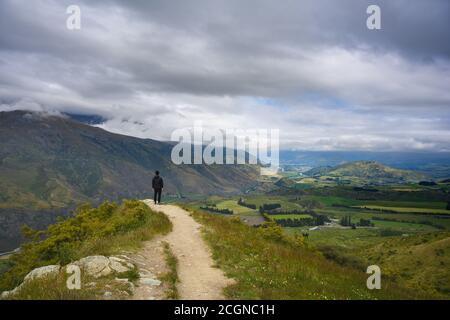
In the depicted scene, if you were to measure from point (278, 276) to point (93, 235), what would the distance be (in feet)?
55.7

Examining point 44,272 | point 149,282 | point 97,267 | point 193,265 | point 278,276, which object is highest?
point 97,267

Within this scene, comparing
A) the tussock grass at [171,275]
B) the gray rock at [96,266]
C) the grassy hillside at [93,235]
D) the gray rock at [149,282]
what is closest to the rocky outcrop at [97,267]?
the gray rock at [96,266]

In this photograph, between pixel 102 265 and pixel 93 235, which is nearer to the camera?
pixel 102 265

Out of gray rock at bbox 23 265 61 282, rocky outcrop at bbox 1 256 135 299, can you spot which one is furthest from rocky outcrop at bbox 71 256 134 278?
gray rock at bbox 23 265 61 282

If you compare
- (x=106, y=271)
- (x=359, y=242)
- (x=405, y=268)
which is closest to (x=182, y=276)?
(x=106, y=271)

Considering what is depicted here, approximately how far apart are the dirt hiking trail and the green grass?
657mm

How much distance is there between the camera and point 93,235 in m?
29.5

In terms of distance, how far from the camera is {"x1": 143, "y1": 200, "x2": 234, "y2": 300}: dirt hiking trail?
56.5 feet

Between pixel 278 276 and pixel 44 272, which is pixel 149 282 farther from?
pixel 278 276

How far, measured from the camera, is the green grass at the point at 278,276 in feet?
56.6

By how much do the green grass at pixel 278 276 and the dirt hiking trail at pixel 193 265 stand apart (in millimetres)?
657

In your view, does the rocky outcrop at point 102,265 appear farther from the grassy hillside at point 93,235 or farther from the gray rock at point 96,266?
the grassy hillside at point 93,235

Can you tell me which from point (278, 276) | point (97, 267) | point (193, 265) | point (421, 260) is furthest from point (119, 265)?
point (421, 260)
